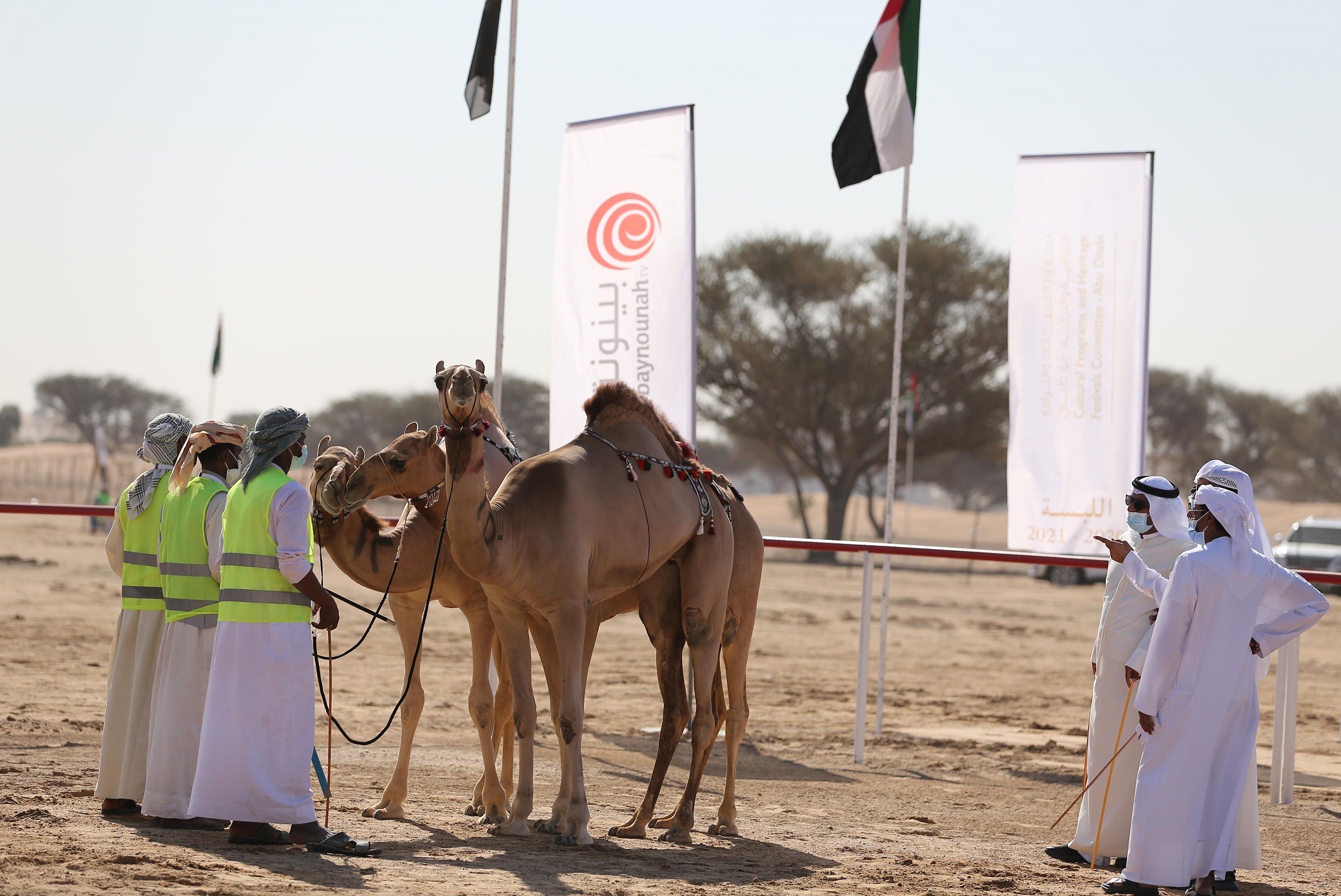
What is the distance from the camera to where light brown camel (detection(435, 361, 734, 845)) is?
655 cm

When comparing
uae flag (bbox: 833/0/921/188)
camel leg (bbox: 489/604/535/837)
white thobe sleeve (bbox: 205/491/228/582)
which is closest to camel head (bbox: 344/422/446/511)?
white thobe sleeve (bbox: 205/491/228/582)

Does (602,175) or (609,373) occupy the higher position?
(602,175)

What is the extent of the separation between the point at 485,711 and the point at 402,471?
67.4 inches

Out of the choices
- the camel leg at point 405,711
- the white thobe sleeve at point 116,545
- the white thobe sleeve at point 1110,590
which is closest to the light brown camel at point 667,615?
the camel leg at point 405,711

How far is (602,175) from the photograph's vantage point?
474 inches

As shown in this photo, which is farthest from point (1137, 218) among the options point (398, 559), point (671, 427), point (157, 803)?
point (157, 803)

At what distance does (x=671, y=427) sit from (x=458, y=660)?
951 centimetres

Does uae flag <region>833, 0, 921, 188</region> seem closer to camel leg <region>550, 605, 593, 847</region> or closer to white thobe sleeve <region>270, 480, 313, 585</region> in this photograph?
camel leg <region>550, 605, 593, 847</region>

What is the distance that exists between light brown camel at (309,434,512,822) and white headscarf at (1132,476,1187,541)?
354 centimetres

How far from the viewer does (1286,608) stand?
6.61 meters

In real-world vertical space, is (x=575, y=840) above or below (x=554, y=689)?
below

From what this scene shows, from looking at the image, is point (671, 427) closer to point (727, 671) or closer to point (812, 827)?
point (727, 671)

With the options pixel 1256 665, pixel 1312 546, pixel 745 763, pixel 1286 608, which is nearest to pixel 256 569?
pixel 1256 665

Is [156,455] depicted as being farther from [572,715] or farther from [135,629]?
[572,715]
